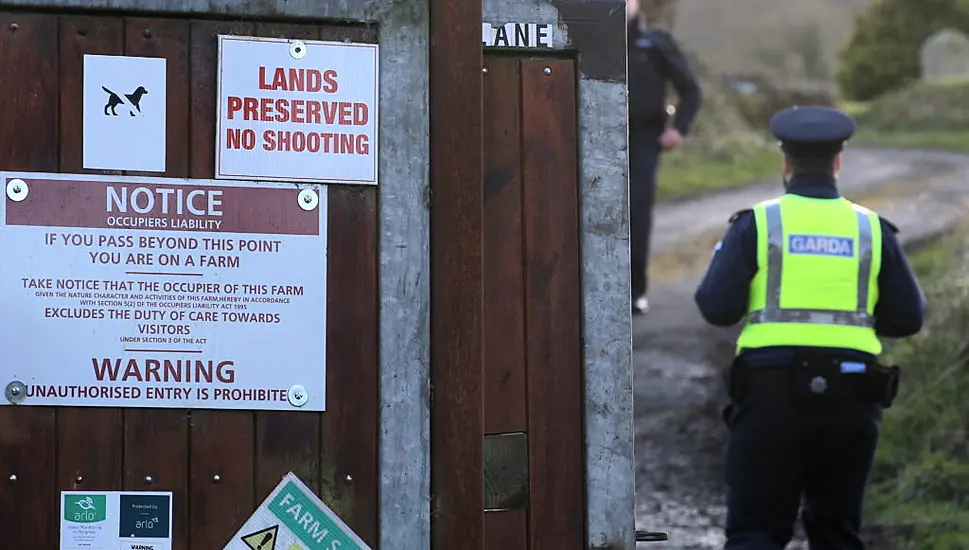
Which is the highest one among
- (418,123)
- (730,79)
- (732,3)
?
(732,3)

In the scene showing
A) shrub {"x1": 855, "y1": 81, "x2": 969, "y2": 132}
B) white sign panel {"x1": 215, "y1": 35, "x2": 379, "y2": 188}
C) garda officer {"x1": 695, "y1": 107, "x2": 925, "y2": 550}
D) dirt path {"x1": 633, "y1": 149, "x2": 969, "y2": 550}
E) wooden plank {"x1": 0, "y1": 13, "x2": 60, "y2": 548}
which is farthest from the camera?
shrub {"x1": 855, "y1": 81, "x2": 969, "y2": 132}

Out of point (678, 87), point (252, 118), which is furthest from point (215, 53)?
point (678, 87)

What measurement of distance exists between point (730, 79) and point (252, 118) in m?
20.2

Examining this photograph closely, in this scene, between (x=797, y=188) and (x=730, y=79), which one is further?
(x=730, y=79)

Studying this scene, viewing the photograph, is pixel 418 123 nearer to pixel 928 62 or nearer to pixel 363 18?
pixel 363 18

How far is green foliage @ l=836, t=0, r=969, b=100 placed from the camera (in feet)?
82.8

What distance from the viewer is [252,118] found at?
11.7ft

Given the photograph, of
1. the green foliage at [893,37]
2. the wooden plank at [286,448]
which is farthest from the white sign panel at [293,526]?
the green foliage at [893,37]

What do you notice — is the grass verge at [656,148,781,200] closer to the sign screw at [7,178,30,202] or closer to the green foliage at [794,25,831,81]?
the sign screw at [7,178,30,202]

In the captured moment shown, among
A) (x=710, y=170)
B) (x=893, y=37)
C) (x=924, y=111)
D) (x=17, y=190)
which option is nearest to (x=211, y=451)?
(x=17, y=190)

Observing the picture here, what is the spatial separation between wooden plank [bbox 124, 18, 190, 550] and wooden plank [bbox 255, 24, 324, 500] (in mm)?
158

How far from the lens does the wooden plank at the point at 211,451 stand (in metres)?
3.53

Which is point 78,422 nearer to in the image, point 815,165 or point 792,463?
point 792,463

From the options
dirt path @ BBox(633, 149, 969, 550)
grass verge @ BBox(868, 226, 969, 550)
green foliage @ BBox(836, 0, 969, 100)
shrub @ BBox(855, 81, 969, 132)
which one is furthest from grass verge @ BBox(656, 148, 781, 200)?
green foliage @ BBox(836, 0, 969, 100)
